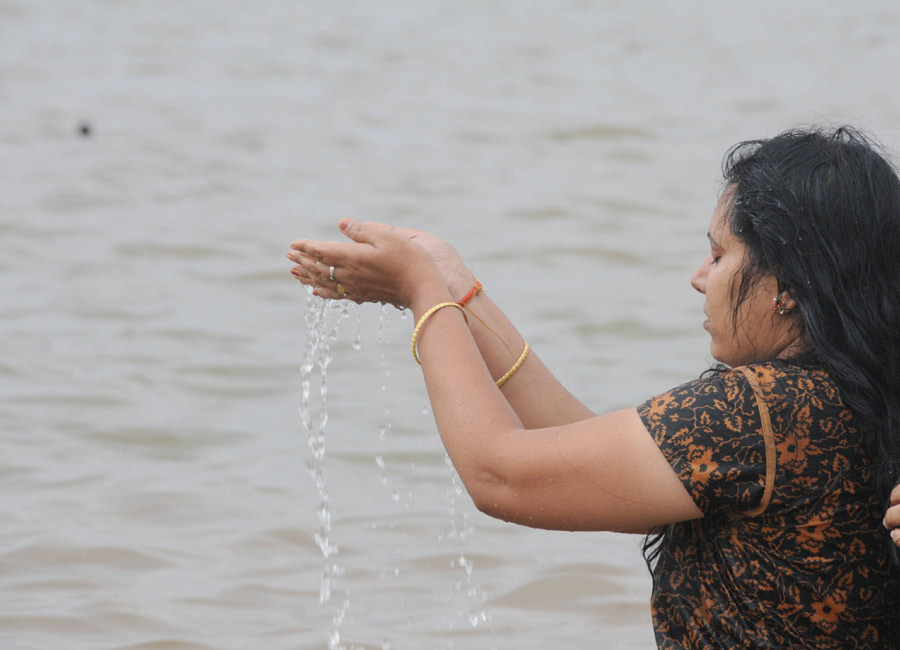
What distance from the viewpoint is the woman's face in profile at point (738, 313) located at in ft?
7.20

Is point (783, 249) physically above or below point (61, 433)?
above

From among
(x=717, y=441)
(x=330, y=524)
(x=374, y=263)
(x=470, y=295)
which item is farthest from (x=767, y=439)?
(x=330, y=524)

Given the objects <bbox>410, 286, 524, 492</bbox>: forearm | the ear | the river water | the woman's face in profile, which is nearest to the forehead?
the woman's face in profile

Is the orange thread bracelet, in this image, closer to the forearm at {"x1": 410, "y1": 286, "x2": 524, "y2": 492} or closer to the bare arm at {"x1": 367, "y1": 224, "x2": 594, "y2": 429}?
the bare arm at {"x1": 367, "y1": 224, "x2": 594, "y2": 429}

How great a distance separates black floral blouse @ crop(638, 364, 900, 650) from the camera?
2049 millimetres

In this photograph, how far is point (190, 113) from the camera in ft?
37.9

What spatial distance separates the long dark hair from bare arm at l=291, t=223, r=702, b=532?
32cm

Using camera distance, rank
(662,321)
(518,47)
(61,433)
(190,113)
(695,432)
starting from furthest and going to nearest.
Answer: (518,47), (190,113), (662,321), (61,433), (695,432)

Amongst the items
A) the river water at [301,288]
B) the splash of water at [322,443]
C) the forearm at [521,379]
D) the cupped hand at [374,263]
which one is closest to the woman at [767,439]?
the cupped hand at [374,263]

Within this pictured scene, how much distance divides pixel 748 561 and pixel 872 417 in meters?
0.31

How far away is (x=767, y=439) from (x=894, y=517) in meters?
0.23

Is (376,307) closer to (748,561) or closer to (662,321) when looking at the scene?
(662,321)

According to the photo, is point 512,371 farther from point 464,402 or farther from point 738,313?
point 738,313

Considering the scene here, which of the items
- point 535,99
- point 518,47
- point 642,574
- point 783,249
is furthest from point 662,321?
point 518,47
